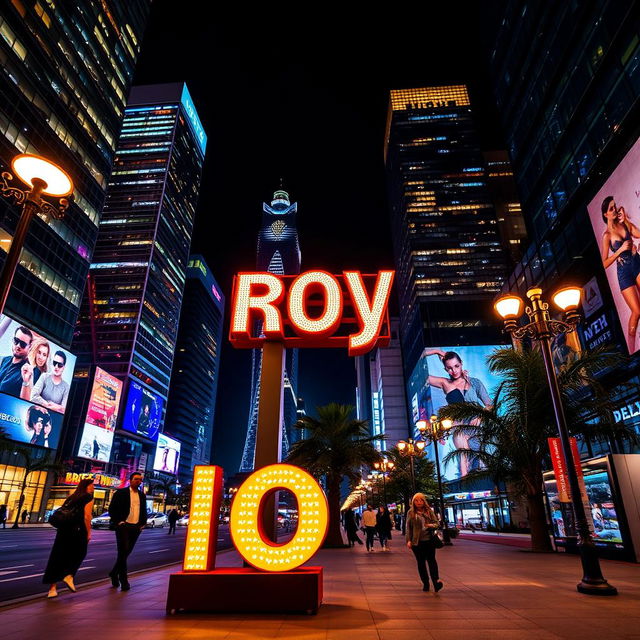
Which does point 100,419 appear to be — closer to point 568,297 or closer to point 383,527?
point 383,527

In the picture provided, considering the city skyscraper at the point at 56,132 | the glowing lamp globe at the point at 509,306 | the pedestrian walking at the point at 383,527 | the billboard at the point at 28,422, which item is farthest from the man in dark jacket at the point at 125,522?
the city skyscraper at the point at 56,132

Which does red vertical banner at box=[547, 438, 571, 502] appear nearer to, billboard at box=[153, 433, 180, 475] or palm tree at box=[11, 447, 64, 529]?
palm tree at box=[11, 447, 64, 529]

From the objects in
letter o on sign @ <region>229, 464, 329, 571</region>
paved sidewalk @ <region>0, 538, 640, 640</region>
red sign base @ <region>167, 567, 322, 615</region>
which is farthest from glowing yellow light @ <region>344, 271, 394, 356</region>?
paved sidewalk @ <region>0, 538, 640, 640</region>

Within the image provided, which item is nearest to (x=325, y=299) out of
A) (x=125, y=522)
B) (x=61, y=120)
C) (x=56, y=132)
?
(x=125, y=522)

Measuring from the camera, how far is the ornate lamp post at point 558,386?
7.65 metres

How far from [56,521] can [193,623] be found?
3784 mm

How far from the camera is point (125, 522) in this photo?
838 centimetres

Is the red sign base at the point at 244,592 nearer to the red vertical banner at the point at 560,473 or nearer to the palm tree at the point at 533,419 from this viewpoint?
the red vertical banner at the point at 560,473

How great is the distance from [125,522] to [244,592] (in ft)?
12.0

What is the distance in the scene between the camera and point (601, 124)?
27500 mm

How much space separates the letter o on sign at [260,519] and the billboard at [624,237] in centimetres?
2215

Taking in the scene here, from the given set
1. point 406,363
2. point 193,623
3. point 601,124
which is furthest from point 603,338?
point 406,363

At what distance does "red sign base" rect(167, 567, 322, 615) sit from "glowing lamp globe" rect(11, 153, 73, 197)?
22.4 ft

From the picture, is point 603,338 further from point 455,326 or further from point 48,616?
point 455,326
